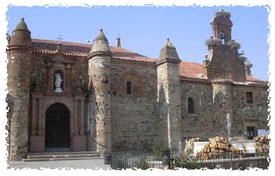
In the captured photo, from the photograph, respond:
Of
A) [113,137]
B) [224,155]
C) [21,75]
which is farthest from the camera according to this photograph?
[113,137]

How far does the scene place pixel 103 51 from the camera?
19.6 m

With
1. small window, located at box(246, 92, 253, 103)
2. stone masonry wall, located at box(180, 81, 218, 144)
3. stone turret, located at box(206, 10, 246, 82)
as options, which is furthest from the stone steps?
small window, located at box(246, 92, 253, 103)

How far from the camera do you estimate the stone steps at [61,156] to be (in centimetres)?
1648

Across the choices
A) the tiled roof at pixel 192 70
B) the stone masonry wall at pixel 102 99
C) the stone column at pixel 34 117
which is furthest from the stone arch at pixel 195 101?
the stone column at pixel 34 117

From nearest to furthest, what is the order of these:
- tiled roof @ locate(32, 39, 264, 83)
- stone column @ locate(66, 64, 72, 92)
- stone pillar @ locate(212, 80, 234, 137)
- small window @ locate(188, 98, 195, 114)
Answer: stone column @ locate(66, 64, 72, 92) < tiled roof @ locate(32, 39, 264, 83) < small window @ locate(188, 98, 195, 114) < stone pillar @ locate(212, 80, 234, 137)

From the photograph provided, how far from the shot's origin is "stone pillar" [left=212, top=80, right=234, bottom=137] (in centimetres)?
2467

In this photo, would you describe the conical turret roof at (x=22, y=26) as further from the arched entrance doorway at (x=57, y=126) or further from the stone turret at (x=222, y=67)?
the stone turret at (x=222, y=67)

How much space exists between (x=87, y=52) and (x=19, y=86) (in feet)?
21.7

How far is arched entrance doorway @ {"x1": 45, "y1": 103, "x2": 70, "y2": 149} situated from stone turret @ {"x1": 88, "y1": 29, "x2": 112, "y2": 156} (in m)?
2.21

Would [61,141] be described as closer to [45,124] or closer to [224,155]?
[45,124]

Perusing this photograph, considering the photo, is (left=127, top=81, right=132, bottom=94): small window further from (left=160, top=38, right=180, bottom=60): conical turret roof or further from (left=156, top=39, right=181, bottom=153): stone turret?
(left=160, top=38, right=180, bottom=60): conical turret roof

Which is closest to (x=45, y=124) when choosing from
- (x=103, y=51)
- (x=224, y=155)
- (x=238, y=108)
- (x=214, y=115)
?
(x=103, y=51)

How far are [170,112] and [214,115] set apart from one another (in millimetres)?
5657

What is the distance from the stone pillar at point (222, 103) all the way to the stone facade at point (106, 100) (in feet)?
0.27
